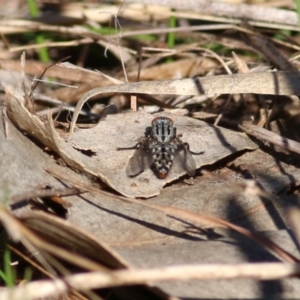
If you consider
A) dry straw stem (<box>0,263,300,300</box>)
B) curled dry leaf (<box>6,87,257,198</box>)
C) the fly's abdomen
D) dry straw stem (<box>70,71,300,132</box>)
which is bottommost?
dry straw stem (<box>0,263,300,300</box>)

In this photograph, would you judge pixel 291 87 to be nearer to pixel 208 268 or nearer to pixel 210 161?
pixel 210 161

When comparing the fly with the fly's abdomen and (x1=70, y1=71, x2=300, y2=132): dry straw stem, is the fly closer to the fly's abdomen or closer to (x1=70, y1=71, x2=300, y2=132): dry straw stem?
the fly's abdomen

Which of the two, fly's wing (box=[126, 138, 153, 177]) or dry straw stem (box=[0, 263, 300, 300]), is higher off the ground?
fly's wing (box=[126, 138, 153, 177])

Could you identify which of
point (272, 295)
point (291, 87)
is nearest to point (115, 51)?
point (291, 87)

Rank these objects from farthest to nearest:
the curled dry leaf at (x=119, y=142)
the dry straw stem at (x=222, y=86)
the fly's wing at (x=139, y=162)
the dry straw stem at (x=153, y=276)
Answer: the dry straw stem at (x=222, y=86) → the fly's wing at (x=139, y=162) → the curled dry leaf at (x=119, y=142) → the dry straw stem at (x=153, y=276)

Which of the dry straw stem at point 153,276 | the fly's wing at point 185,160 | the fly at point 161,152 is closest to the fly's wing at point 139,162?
the fly at point 161,152

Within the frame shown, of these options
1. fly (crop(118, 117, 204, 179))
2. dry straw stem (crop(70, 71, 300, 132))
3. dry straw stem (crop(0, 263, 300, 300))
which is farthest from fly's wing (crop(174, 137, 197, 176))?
dry straw stem (crop(0, 263, 300, 300))

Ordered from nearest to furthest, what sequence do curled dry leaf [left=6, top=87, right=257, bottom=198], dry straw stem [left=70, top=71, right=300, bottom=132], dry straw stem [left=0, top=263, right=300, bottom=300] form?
dry straw stem [left=0, top=263, right=300, bottom=300] < curled dry leaf [left=6, top=87, right=257, bottom=198] < dry straw stem [left=70, top=71, right=300, bottom=132]

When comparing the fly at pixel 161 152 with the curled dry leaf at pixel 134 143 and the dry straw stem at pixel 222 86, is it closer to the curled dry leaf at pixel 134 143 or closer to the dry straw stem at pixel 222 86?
the curled dry leaf at pixel 134 143
